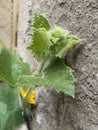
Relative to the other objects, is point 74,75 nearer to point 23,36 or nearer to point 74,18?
point 74,18

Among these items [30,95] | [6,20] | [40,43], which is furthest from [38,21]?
[6,20]

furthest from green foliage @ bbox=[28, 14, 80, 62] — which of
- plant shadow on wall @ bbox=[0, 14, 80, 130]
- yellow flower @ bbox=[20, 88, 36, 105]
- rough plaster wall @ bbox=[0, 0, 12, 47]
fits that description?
rough plaster wall @ bbox=[0, 0, 12, 47]

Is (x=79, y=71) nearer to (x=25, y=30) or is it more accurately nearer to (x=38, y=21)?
(x=38, y=21)

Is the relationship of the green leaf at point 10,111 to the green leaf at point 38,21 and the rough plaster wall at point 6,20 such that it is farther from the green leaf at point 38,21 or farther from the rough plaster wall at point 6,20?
the rough plaster wall at point 6,20

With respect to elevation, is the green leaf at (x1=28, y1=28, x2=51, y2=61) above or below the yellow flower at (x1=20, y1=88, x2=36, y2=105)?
above

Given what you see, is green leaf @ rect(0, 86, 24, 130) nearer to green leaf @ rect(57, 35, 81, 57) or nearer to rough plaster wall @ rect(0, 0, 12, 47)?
green leaf @ rect(57, 35, 81, 57)
